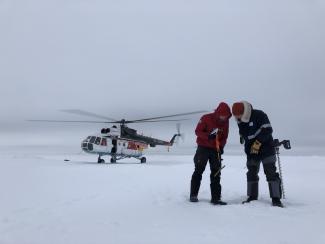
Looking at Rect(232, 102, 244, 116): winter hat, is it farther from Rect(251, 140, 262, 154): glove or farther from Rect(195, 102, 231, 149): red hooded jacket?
Rect(251, 140, 262, 154): glove

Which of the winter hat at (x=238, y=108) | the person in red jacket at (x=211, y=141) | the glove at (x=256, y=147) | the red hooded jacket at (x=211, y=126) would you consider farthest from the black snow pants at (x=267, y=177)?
the winter hat at (x=238, y=108)

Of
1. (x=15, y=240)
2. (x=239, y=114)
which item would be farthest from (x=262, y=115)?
(x=15, y=240)

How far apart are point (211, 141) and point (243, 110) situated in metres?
0.88

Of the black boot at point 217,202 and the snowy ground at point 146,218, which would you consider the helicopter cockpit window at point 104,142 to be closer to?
the snowy ground at point 146,218

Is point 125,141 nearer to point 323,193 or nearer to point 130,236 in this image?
point 323,193

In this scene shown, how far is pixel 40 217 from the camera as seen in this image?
17.7 ft

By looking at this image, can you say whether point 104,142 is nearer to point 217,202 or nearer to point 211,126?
point 211,126

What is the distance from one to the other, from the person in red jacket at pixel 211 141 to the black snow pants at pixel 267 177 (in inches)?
23.9

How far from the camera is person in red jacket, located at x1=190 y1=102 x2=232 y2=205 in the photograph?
24.6 feet

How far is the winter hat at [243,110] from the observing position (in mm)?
7168

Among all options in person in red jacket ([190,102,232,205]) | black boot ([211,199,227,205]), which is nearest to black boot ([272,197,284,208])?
black boot ([211,199,227,205])

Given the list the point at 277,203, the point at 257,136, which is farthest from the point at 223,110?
the point at 277,203

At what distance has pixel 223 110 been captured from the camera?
745 centimetres

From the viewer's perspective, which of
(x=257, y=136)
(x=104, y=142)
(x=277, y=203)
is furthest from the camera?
(x=104, y=142)
